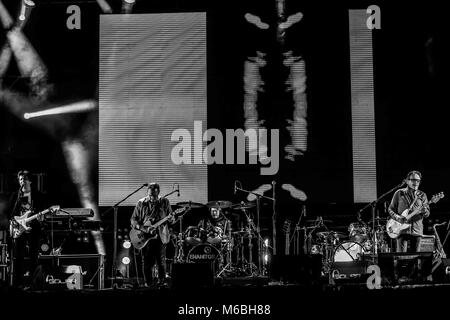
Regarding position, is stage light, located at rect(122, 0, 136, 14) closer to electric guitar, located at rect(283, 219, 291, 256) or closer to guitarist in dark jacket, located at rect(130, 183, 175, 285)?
guitarist in dark jacket, located at rect(130, 183, 175, 285)

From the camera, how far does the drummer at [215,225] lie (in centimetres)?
1173

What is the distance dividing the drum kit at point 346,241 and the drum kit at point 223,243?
112 cm

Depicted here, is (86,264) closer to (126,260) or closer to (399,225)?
(126,260)

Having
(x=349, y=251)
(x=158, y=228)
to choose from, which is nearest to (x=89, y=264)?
(x=158, y=228)

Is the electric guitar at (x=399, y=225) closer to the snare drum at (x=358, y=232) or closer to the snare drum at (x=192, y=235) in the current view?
the snare drum at (x=358, y=232)

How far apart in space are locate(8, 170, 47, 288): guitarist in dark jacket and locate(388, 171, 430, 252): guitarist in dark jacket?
18.5 feet

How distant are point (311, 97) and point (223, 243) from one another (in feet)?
10.8

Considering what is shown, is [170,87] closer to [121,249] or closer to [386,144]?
[121,249]

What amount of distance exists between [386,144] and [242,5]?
3.82 meters

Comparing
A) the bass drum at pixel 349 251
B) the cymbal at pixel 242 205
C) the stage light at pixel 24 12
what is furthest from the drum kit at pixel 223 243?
the stage light at pixel 24 12
